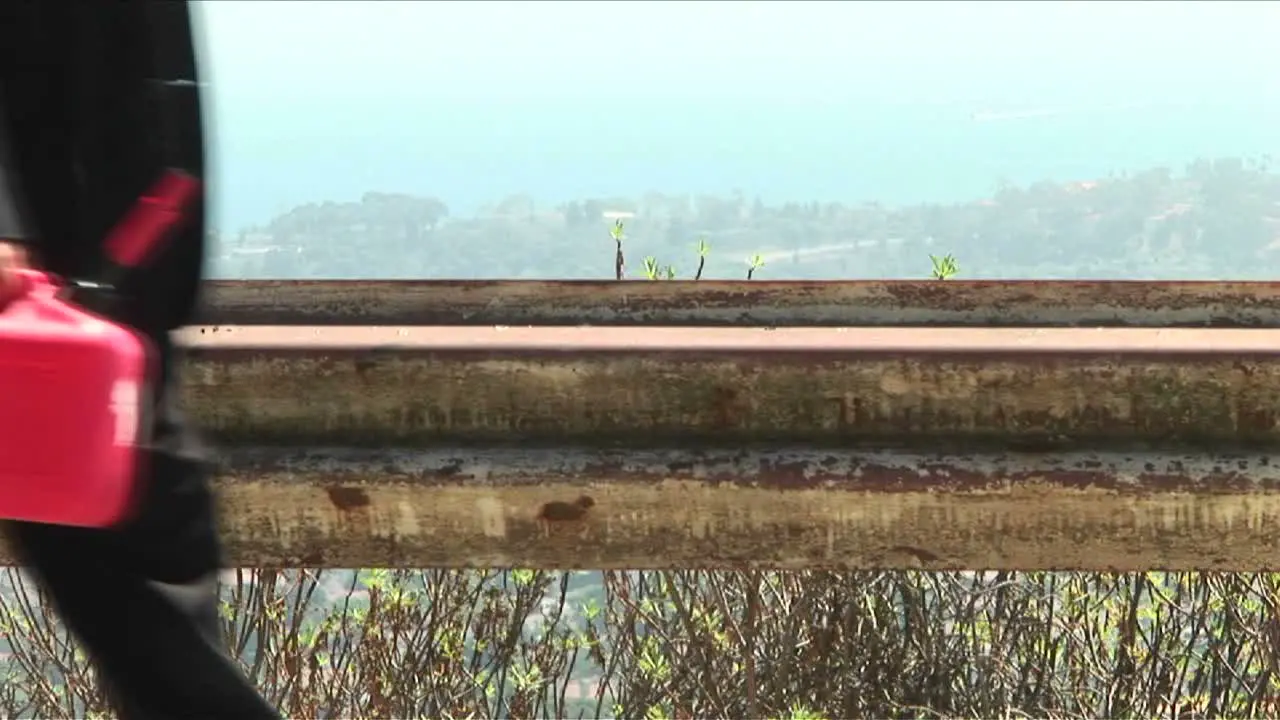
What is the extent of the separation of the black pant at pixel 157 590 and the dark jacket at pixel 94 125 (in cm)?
18

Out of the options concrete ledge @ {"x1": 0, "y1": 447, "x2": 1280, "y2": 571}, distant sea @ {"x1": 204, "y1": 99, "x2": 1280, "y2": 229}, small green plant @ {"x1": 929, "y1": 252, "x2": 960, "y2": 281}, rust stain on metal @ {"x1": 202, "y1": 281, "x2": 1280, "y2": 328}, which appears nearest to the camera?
concrete ledge @ {"x1": 0, "y1": 447, "x2": 1280, "y2": 571}

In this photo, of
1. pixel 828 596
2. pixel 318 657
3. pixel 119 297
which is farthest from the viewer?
pixel 318 657

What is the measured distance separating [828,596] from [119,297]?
1.64 m

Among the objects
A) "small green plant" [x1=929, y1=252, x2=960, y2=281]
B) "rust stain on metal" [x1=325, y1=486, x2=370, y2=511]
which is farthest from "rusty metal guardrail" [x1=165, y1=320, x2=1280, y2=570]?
"small green plant" [x1=929, y1=252, x2=960, y2=281]

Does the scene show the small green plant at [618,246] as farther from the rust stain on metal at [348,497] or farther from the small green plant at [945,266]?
the rust stain on metal at [348,497]

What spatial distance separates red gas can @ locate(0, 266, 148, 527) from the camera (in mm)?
1266

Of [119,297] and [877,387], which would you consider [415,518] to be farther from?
[877,387]

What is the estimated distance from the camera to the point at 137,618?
1518 mm

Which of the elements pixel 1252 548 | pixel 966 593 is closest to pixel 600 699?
pixel 966 593

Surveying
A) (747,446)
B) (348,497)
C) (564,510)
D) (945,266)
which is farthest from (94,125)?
(945,266)

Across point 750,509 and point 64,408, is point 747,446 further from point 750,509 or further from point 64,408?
point 64,408

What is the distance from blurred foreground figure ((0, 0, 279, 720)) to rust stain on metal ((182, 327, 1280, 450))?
118mm

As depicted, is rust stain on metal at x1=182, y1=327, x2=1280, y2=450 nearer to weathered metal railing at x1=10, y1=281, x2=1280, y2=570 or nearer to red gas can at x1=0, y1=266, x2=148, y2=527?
weathered metal railing at x1=10, y1=281, x2=1280, y2=570

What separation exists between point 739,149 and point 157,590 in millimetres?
106675
